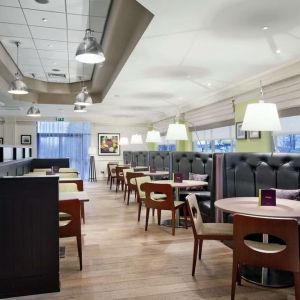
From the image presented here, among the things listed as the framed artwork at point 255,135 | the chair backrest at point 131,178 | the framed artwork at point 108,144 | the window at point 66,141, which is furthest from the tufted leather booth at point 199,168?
the window at point 66,141

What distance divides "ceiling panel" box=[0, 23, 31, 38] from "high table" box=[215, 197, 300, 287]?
370cm

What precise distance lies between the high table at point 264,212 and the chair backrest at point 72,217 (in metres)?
1.34

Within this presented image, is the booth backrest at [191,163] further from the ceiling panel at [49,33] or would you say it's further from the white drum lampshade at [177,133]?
the ceiling panel at [49,33]

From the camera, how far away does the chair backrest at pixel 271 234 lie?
197cm

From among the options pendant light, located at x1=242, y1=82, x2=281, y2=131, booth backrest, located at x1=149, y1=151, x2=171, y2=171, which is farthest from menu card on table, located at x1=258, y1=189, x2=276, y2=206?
booth backrest, located at x1=149, y1=151, x2=171, y2=171

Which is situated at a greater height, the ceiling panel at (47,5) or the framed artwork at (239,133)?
the ceiling panel at (47,5)

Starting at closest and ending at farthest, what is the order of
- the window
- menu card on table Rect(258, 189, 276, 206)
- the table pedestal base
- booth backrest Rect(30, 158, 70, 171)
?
menu card on table Rect(258, 189, 276, 206)
the table pedestal base
booth backrest Rect(30, 158, 70, 171)
the window

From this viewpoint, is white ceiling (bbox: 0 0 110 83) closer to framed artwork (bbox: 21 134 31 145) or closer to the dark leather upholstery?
the dark leather upholstery

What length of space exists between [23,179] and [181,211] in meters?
3.30

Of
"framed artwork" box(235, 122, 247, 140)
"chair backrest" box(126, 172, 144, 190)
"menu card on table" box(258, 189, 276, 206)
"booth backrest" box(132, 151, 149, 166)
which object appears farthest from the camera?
"booth backrest" box(132, 151, 149, 166)

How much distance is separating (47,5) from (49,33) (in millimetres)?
944

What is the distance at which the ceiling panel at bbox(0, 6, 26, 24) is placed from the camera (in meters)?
3.84

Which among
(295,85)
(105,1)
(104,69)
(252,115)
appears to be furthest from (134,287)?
(104,69)

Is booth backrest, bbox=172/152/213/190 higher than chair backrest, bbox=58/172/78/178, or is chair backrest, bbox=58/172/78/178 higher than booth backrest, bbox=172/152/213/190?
booth backrest, bbox=172/152/213/190
